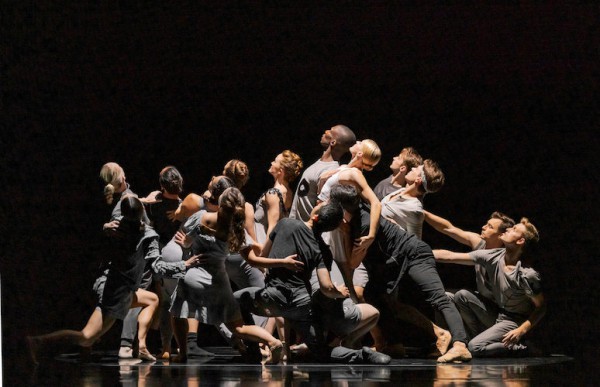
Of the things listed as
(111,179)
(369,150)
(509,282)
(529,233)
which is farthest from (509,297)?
(111,179)

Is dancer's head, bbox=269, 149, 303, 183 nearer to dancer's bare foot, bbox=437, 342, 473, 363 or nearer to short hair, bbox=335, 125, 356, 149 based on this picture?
short hair, bbox=335, 125, 356, 149

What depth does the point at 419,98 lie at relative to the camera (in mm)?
8945

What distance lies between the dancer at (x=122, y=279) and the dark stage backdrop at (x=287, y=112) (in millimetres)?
1835

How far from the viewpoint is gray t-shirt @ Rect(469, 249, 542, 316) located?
23.6 ft

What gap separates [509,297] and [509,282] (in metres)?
0.11

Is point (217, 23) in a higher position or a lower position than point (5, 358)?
higher

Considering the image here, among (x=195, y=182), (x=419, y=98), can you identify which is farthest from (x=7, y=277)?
(x=419, y=98)

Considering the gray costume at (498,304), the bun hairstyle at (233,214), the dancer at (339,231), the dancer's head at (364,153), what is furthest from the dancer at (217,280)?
the gray costume at (498,304)

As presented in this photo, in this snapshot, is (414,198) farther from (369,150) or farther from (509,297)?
(509,297)

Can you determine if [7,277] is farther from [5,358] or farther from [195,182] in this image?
[195,182]

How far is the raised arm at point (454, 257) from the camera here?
747cm

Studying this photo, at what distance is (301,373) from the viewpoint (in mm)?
6141

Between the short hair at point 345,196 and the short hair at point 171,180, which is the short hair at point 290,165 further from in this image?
the short hair at point 171,180

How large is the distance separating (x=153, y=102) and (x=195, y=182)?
79 centimetres
